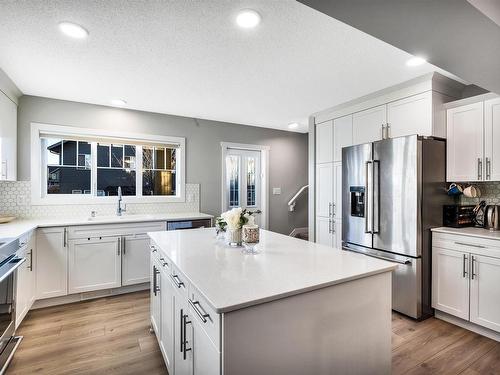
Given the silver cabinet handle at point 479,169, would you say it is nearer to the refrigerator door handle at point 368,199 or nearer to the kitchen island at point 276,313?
the refrigerator door handle at point 368,199

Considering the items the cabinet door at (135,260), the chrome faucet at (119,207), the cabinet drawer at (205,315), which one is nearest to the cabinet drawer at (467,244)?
the cabinet drawer at (205,315)

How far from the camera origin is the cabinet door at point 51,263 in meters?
2.90

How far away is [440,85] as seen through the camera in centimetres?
279

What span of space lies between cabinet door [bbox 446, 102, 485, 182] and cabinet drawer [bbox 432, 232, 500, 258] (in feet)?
1.98

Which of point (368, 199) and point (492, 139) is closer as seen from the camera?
point (492, 139)

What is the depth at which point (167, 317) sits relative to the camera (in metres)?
1.77

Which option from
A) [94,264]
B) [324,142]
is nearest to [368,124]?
[324,142]

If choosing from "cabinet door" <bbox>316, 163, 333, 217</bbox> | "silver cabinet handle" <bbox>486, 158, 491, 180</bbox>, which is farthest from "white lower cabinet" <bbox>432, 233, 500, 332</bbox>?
"cabinet door" <bbox>316, 163, 333, 217</bbox>

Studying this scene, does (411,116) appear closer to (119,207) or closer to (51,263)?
(119,207)

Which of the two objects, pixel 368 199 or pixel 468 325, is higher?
pixel 368 199

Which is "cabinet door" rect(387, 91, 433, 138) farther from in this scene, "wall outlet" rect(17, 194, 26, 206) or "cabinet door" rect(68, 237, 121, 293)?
"wall outlet" rect(17, 194, 26, 206)

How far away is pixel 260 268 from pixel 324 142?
9.68ft

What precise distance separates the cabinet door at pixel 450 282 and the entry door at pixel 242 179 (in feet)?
9.70

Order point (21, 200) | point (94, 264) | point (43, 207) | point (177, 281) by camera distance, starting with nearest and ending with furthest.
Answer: point (177, 281) < point (94, 264) < point (21, 200) < point (43, 207)
